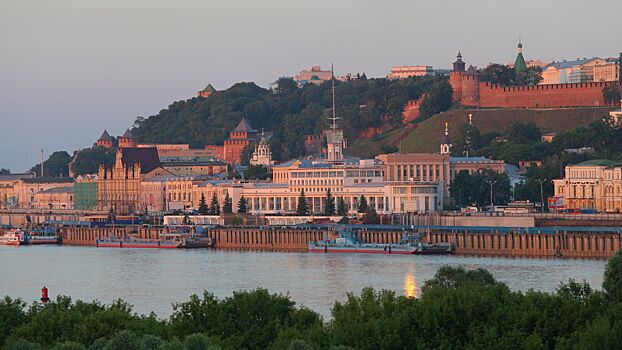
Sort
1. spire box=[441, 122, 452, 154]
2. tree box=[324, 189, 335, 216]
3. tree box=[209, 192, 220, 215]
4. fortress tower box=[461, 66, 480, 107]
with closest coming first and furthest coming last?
tree box=[324, 189, 335, 216] → tree box=[209, 192, 220, 215] → spire box=[441, 122, 452, 154] → fortress tower box=[461, 66, 480, 107]

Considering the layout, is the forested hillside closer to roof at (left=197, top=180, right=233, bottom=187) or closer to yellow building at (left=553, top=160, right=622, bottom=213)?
→ roof at (left=197, top=180, right=233, bottom=187)

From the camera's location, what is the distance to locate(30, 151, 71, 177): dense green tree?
6634 inches

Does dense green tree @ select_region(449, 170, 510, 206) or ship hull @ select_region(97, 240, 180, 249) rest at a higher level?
dense green tree @ select_region(449, 170, 510, 206)

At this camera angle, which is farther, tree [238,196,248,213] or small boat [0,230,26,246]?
tree [238,196,248,213]

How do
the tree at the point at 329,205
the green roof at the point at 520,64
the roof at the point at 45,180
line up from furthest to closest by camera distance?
the green roof at the point at 520,64 → the roof at the point at 45,180 → the tree at the point at 329,205

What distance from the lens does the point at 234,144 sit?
6122 inches

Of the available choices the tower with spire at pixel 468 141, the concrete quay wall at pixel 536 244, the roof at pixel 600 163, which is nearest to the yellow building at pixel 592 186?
the roof at pixel 600 163

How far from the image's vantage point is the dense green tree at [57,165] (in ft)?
553

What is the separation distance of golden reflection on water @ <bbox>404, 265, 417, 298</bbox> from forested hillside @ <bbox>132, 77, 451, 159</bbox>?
69.0 m

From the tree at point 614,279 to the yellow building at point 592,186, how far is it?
49.3 meters

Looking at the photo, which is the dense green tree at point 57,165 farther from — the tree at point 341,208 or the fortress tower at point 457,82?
the tree at point 341,208

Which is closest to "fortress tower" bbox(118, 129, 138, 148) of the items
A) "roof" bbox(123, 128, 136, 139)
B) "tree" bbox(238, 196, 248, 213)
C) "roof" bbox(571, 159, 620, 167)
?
"roof" bbox(123, 128, 136, 139)

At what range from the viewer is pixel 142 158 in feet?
444

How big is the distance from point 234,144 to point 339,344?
121m
